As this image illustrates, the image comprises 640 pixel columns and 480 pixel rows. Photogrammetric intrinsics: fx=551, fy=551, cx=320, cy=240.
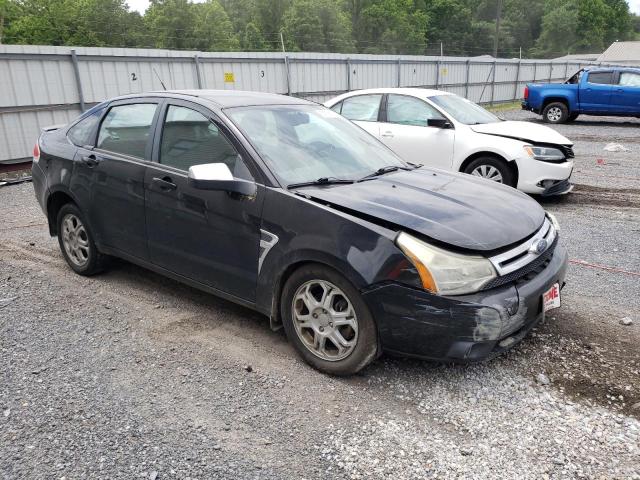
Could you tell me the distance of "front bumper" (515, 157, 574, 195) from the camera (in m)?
7.25

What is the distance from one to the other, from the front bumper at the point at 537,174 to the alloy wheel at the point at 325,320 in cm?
494

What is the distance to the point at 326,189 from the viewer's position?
348cm

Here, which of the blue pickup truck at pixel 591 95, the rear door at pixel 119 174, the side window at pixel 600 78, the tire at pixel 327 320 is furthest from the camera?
the side window at pixel 600 78

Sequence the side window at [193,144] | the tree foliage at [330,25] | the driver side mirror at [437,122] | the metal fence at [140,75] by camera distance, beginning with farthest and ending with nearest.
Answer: the tree foliage at [330,25]
the metal fence at [140,75]
the driver side mirror at [437,122]
the side window at [193,144]

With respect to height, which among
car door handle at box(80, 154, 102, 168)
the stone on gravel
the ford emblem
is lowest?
the stone on gravel

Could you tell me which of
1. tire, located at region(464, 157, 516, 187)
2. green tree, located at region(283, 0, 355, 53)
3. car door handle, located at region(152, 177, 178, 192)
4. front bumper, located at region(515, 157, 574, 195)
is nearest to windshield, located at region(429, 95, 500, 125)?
tire, located at region(464, 157, 516, 187)

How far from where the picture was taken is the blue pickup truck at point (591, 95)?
17.7m

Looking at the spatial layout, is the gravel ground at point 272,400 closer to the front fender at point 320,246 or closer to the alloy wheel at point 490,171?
the front fender at point 320,246

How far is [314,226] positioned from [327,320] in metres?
0.57

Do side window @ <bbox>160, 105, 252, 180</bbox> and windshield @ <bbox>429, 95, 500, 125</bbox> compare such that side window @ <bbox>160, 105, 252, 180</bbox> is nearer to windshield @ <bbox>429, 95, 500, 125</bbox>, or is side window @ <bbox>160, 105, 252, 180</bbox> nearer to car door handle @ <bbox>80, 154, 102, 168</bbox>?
car door handle @ <bbox>80, 154, 102, 168</bbox>

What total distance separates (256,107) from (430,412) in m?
2.43

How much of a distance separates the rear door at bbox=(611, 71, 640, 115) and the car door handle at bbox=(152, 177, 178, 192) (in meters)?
17.9

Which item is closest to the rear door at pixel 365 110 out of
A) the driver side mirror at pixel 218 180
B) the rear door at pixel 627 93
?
the driver side mirror at pixel 218 180

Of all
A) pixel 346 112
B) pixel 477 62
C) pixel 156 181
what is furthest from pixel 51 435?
pixel 477 62
